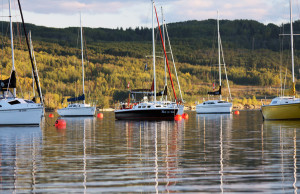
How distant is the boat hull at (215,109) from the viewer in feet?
272

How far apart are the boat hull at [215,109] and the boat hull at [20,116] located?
1698 inches

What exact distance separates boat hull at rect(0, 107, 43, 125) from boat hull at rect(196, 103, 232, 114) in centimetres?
4312

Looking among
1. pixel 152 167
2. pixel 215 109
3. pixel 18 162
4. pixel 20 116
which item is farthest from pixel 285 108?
pixel 18 162

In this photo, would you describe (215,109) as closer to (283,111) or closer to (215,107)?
(215,107)

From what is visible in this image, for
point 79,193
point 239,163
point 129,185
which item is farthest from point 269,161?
point 79,193

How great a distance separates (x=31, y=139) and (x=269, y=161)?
1544cm

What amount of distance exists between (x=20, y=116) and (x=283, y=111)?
74.2 ft

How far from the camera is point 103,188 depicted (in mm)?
14297

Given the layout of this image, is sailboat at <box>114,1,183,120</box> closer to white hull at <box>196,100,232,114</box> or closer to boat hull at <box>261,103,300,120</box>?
boat hull at <box>261,103,300,120</box>

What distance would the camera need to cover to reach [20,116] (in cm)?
4350

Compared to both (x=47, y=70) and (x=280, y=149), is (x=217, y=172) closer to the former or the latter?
(x=280, y=149)

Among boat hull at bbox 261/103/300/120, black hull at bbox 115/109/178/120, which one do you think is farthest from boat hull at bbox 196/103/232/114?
boat hull at bbox 261/103/300/120

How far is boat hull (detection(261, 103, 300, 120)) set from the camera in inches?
1978

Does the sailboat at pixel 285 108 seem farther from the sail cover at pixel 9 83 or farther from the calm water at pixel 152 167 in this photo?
the calm water at pixel 152 167
